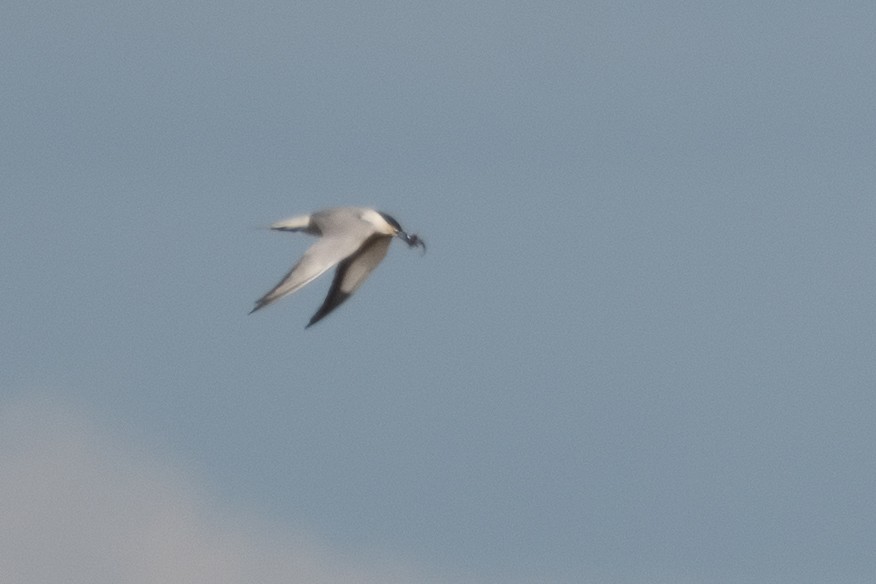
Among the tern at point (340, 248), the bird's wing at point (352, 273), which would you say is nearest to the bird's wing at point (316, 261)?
the tern at point (340, 248)

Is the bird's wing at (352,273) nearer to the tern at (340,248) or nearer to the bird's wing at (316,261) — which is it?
the tern at (340,248)

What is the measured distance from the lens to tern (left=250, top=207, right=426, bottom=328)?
31.2 meters

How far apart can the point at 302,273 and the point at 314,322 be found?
4.10 m

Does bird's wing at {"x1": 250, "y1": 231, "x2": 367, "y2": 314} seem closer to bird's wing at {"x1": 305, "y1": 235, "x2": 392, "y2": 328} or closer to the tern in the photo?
the tern

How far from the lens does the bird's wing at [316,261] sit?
100 feet

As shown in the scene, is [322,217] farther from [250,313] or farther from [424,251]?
[250,313]

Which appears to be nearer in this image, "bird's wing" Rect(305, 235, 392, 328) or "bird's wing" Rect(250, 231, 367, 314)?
"bird's wing" Rect(250, 231, 367, 314)

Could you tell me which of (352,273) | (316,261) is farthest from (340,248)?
(352,273)

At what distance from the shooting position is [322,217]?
33562 millimetres

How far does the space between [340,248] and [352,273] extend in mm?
3107

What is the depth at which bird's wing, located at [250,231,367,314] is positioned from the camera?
30625 mm

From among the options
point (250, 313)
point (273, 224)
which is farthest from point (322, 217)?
point (250, 313)

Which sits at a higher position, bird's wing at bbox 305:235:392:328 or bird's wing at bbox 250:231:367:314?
bird's wing at bbox 305:235:392:328

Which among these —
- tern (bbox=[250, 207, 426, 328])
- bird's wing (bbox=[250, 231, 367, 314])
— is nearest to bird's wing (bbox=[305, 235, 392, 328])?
tern (bbox=[250, 207, 426, 328])
